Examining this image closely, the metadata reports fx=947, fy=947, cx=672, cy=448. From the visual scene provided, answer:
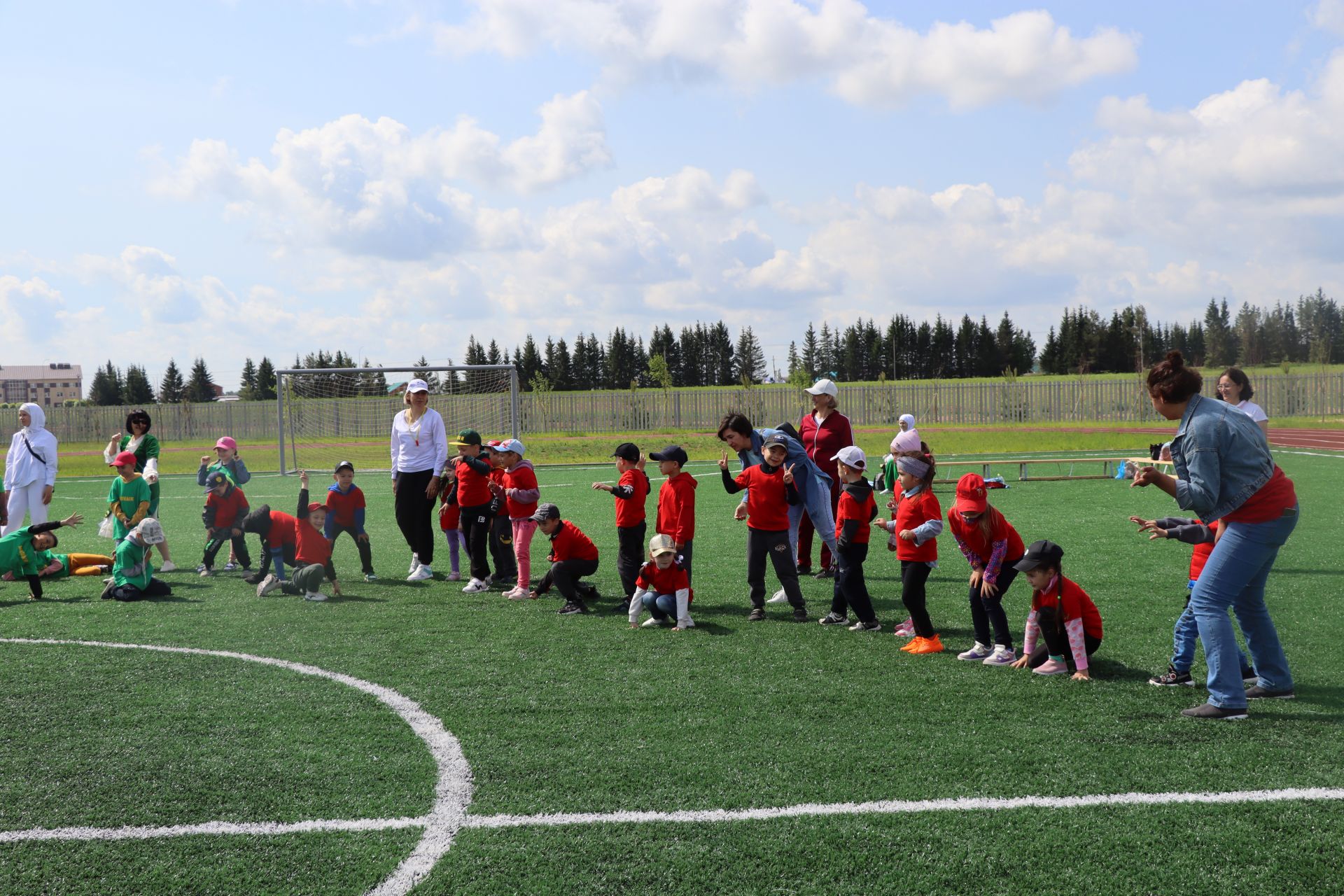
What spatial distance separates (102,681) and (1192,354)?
372ft

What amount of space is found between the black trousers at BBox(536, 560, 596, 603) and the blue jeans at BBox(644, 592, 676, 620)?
89 centimetres

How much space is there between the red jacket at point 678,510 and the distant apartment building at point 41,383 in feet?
601

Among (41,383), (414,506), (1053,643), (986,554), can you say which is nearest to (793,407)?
(414,506)

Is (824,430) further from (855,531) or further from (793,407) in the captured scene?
(793,407)

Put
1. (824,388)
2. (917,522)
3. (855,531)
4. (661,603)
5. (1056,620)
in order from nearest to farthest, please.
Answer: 1. (1056,620)
2. (917,522)
3. (855,531)
4. (661,603)
5. (824,388)

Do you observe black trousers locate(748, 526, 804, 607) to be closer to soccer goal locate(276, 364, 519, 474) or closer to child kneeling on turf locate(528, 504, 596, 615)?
child kneeling on turf locate(528, 504, 596, 615)

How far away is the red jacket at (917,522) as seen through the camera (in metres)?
6.58

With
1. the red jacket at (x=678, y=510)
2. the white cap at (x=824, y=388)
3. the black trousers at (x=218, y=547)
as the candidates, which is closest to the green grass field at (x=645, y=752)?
the red jacket at (x=678, y=510)

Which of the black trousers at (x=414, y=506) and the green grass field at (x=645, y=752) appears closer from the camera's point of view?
the green grass field at (x=645, y=752)

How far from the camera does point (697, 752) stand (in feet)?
15.6

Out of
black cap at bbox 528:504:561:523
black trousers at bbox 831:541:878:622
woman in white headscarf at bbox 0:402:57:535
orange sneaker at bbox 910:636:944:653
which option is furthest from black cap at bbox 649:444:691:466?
woman in white headscarf at bbox 0:402:57:535

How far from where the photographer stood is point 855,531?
729 centimetres

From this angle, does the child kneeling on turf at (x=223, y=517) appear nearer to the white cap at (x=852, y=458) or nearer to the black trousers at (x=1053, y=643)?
the white cap at (x=852, y=458)

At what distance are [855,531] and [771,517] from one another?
2.64 ft
